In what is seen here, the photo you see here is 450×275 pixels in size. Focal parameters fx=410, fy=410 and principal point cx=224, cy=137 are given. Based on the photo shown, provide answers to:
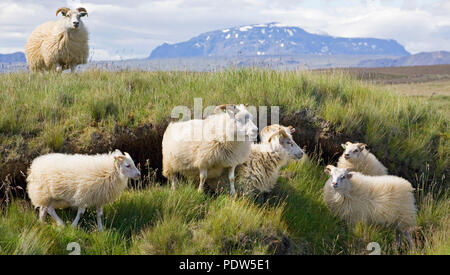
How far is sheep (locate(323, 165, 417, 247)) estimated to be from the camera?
307 inches

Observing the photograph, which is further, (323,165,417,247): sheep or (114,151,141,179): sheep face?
(323,165,417,247): sheep

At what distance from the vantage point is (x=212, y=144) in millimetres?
7109

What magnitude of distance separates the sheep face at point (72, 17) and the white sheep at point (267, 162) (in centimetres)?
734

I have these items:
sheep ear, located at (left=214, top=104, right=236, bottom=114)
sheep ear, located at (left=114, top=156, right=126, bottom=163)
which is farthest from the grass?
sheep ear, located at (left=214, top=104, right=236, bottom=114)

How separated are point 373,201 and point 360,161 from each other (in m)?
1.22

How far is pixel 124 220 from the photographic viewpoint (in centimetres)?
668

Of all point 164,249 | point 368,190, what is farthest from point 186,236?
point 368,190

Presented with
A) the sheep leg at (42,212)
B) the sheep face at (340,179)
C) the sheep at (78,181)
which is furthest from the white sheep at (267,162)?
the sheep leg at (42,212)

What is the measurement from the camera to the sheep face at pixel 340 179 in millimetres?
7656

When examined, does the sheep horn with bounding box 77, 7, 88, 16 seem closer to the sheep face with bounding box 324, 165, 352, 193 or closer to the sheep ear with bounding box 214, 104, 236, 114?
the sheep ear with bounding box 214, 104, 236, 114

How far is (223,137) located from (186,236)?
5.92ft

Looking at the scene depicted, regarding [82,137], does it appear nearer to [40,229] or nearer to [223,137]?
[40,229]

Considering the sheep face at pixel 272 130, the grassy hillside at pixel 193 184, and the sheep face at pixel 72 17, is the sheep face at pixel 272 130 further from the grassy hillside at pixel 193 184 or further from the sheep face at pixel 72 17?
the sheep face at pixel 72 17

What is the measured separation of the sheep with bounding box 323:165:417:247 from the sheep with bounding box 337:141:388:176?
739 millimetres
